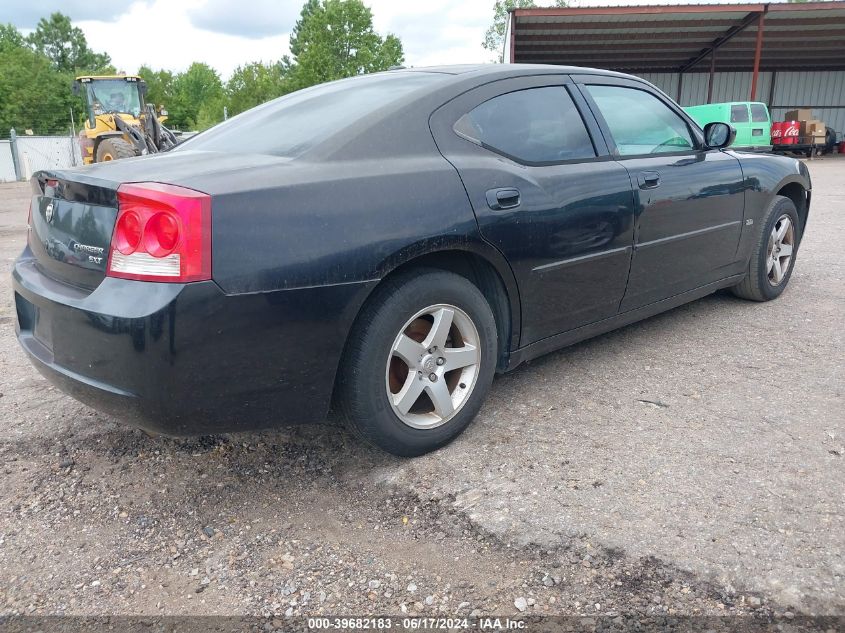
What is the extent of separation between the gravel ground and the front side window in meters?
1.21

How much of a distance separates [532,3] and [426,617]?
225ft

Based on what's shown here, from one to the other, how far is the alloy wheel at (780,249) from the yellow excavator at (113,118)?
39.0 ft

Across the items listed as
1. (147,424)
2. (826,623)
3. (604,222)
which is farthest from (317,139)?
(826,623)

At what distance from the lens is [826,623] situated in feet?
5.90

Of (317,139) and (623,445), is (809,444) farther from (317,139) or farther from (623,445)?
(317,139)

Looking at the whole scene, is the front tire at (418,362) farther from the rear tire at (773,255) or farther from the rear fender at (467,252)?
the rear tire at (773,255)

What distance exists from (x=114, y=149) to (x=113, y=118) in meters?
0.89

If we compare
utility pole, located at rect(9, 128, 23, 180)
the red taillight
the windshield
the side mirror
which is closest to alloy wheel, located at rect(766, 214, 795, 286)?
the side mirror

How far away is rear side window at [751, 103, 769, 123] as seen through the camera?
70.2ft

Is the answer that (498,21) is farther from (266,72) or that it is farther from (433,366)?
(433,366)

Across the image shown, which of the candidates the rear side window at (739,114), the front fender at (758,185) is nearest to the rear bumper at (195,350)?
the front fender at (758,185)

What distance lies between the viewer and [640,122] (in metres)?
3.72

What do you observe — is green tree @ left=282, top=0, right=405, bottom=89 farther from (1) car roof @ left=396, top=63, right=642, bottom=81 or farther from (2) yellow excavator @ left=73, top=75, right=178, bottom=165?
(1) car roof @ left=396, top=63, right=642, bottom=81

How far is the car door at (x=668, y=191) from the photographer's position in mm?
3441
